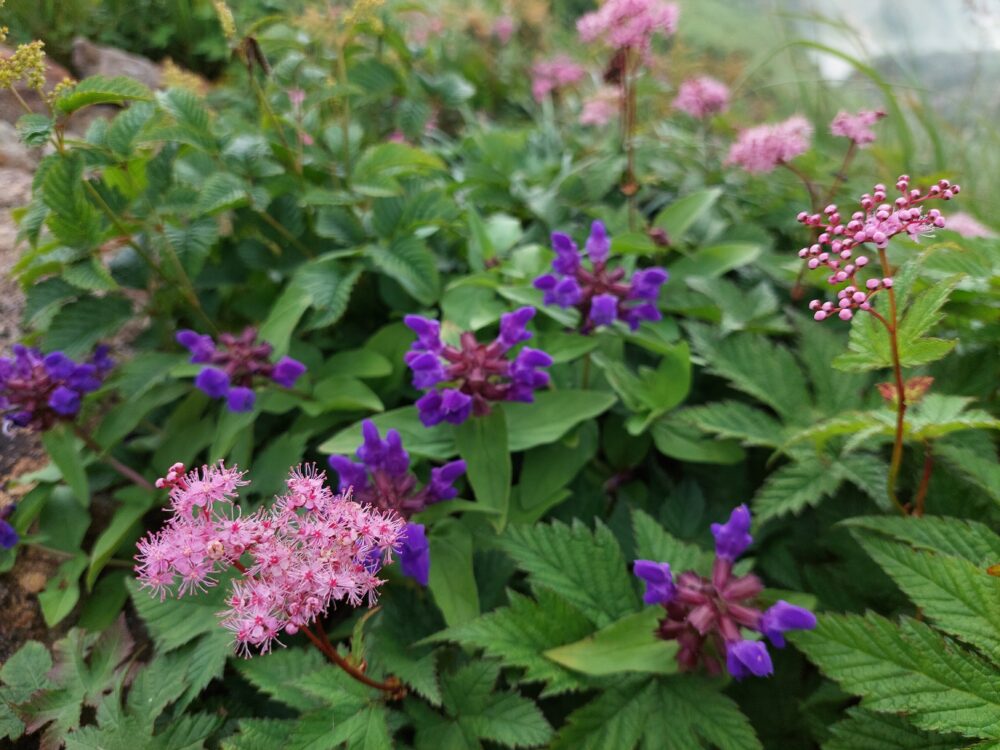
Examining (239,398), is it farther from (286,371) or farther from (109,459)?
(109,459)

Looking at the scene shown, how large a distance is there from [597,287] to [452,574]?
722mm

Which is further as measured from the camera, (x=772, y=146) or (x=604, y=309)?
(x=772, y=146)

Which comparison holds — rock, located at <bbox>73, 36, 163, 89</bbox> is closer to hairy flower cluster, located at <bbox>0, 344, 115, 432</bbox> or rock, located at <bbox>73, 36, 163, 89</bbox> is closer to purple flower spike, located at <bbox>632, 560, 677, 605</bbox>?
hairy flower cluster, located at <bbox>0, 344, 115, 432</bbox>

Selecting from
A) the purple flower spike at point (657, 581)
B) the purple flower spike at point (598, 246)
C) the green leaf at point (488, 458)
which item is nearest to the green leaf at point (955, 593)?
the purple flower spike at point (657, 581)

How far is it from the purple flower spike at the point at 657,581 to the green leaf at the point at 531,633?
16 centimetres

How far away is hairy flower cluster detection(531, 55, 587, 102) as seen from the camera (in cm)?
330

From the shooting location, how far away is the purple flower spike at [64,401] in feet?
5.05

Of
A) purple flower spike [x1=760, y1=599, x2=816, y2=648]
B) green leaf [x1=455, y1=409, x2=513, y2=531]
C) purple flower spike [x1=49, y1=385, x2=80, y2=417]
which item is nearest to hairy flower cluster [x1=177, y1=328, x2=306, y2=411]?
purple flower spike [x1=49, y1=385, x2=80, y2=417]

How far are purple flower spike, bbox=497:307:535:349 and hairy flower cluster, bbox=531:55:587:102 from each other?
2.30 metres

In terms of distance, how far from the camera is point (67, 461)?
1577 mm

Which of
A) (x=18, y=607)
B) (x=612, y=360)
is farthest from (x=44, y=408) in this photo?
(x=612, y=360)

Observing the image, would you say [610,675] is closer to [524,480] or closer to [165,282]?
[524,480]

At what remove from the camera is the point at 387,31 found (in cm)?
206

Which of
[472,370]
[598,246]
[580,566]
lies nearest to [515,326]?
[472,370]
